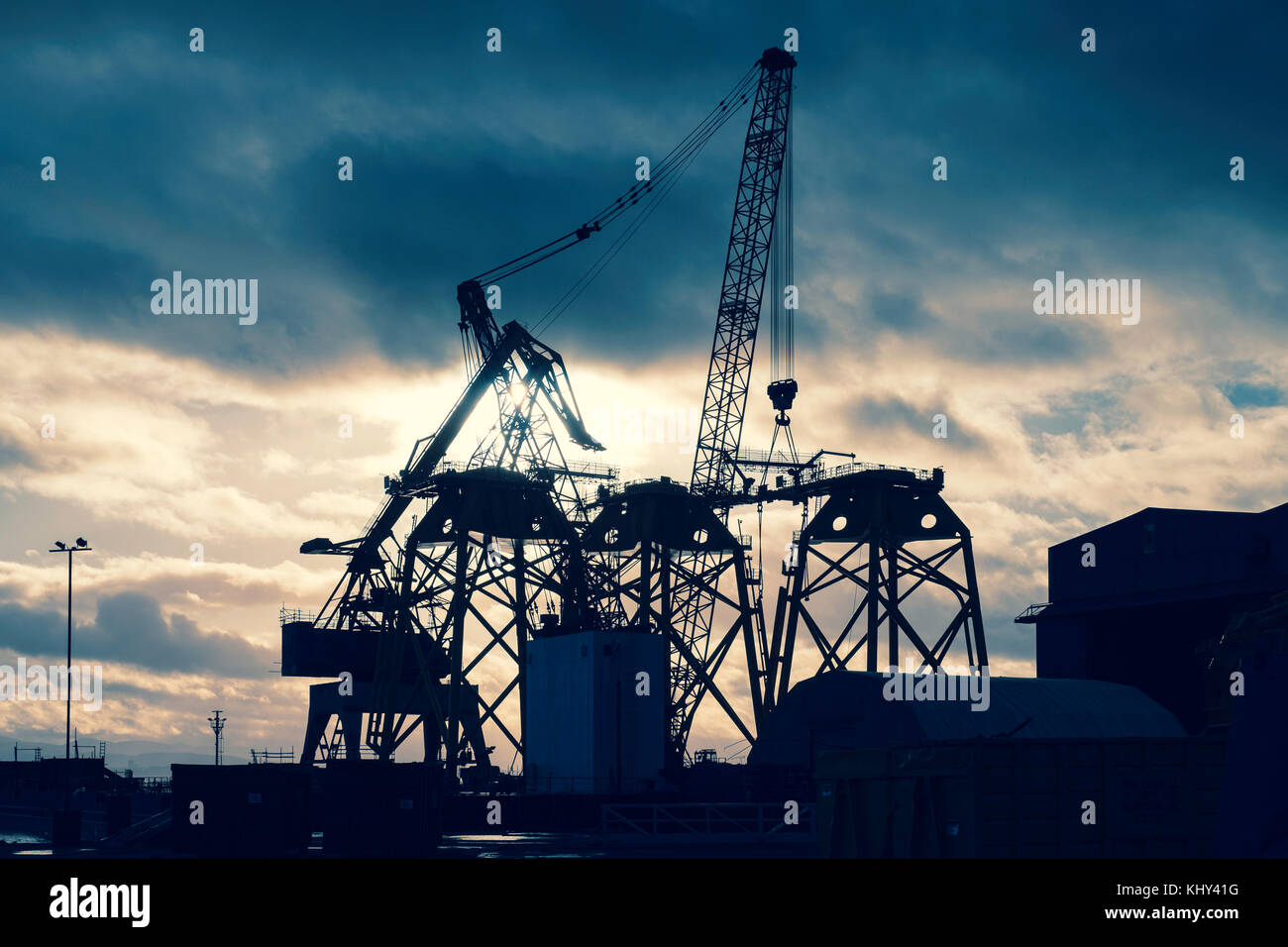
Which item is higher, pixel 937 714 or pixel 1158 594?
pixel 1158 594

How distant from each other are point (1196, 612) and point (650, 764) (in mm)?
27787

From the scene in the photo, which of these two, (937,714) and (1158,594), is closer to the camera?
(937,714)

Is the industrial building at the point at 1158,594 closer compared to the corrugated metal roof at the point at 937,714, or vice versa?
the corrugated metal roof at the point at 937,714

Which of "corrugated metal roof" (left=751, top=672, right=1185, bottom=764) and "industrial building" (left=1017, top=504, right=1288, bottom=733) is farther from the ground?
"industrial building" (left=1017, top=504, right=1288, bottom=733)

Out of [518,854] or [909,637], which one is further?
[909,637]

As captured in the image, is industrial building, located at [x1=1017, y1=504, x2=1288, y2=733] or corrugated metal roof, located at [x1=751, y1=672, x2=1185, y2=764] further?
industrial building, located at [x1=1017, y1=504, x2=1288, y2=733]

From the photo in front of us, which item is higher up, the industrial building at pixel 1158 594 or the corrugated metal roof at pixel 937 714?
the industrial building at pixel 1158 594

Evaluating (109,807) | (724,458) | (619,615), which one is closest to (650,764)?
(619,615)

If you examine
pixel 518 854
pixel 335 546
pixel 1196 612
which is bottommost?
pixel 518 854
